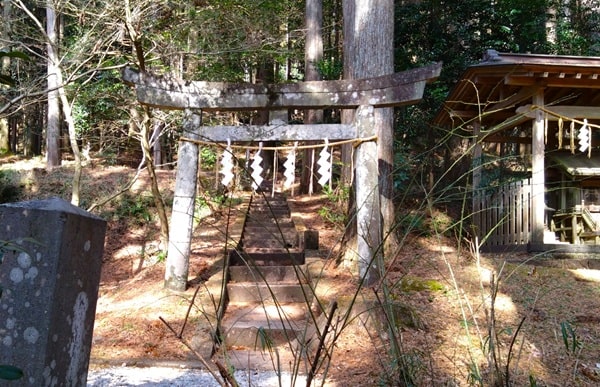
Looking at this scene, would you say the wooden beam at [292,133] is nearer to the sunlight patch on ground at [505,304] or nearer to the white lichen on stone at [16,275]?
the sunlight patch on ground at [505,304]

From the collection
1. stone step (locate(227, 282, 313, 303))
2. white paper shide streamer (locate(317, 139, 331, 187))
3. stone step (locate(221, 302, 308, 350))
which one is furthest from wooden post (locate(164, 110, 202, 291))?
white paper shide streamer (locate(317, 139, 331, 187))

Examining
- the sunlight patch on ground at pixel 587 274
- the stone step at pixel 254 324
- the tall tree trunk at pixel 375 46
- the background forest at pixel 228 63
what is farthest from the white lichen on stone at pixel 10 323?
the sunlight patch on ground at pixel 587 274

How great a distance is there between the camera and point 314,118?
13547 millimetres

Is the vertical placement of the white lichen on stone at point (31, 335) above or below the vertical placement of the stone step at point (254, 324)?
above

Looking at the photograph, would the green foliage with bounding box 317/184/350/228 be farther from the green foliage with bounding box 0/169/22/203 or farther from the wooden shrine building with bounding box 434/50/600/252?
the green foliage with bounding box 0/169/22/203

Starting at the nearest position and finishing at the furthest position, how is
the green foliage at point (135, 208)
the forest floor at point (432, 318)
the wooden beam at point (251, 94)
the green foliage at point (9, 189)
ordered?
1. the forest floor at point (432, 318)
2. the wooden beam at point (251, 94)
3. the green foliage at point (135, 208)
4. the green foliage at point (9, 189)

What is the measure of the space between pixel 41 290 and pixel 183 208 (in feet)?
13.6

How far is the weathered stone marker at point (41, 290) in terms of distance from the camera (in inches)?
82.1

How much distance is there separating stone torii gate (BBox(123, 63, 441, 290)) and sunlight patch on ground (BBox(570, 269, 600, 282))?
3548 millimetres

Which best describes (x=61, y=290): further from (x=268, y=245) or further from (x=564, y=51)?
(x=564, y=51)

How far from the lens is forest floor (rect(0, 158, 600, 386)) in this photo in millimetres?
2687

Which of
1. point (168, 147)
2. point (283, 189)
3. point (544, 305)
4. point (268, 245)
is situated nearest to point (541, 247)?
point (544, 305)

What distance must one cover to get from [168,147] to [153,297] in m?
13.5

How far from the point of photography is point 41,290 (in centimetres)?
211
